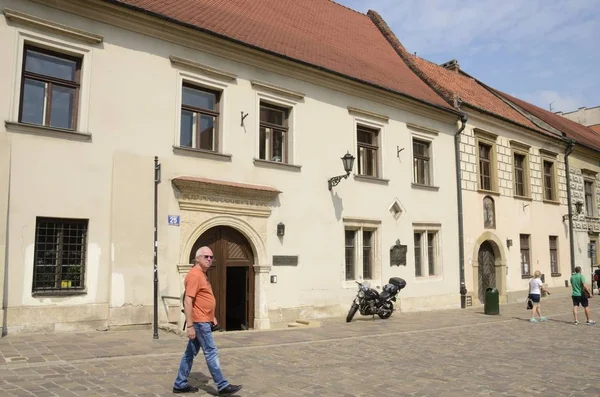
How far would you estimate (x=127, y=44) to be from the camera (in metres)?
11.8

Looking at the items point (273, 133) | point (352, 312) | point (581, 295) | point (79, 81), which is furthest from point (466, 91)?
point (79, 81)

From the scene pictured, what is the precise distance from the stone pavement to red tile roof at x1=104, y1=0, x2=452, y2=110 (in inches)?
283

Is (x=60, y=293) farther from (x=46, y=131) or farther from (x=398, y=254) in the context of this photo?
(x=398, y=254)


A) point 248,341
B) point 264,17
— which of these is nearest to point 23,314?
point 248,341

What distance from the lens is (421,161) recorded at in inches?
739

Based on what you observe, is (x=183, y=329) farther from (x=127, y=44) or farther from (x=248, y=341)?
(x=127, y=44)

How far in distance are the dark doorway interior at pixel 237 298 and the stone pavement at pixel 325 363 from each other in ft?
6.39

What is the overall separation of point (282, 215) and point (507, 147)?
12374mm

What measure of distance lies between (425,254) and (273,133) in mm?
7199

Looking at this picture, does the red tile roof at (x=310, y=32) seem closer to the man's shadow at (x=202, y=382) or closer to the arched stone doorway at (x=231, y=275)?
the arched stone doorway at (x=231, y=275)

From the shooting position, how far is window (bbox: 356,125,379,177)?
16.7 meters

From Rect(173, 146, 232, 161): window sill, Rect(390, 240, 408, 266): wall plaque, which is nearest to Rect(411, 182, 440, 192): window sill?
Rect(390, 240, 408, 266): wall plaque

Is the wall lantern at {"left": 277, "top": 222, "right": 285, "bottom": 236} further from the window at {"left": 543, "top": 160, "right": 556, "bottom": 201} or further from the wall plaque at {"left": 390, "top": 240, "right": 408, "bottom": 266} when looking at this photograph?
the window at {"left": 543, "top": 160, "right": 556, "bottom": 201}

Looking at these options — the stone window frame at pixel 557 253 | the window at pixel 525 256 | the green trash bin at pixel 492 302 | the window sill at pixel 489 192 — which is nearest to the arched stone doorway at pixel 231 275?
the green trash bin at pixel 492 302
